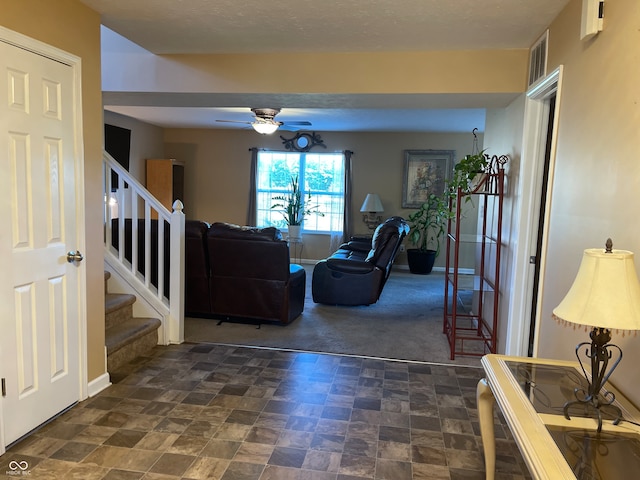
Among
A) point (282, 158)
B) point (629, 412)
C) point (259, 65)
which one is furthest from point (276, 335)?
point (282, 158)

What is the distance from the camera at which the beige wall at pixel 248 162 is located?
790 centimetres

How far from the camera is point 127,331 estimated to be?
3484 mm

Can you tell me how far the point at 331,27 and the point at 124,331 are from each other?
8.68ft

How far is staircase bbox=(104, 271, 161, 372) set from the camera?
3.29 meters

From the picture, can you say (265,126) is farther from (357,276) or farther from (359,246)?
(359,246)

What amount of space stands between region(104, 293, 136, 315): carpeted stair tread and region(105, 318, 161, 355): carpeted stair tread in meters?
0.14

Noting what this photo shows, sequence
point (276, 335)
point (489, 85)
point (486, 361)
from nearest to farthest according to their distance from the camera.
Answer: point (486, 361), point (489, 85), point (276, 335)

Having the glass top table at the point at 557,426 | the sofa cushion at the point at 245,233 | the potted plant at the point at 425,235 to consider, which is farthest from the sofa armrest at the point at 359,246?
the glass top table at the point at 557,426

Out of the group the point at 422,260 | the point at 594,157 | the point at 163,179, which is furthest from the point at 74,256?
the point at 422,260

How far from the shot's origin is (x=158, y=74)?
12.0 ft

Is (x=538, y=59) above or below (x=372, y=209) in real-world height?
above

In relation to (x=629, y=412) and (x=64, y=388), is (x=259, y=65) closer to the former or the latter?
(x=64, y=388)

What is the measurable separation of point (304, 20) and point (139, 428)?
257 cm

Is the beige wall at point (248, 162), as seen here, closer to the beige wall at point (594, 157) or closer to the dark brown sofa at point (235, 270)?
the dark brown sofa at point (235, 270)
